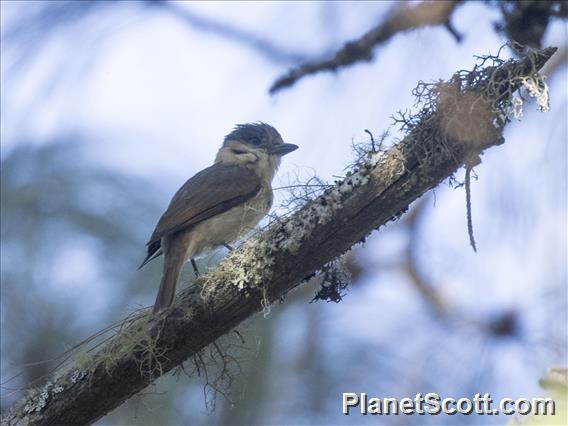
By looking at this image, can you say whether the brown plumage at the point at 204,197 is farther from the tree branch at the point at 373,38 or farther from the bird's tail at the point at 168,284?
the tree branch at the point at 373,38

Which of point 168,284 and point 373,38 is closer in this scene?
point 373,38

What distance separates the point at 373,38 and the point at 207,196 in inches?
65.1

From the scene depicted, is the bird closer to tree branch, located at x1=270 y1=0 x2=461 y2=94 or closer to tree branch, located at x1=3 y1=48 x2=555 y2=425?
tree branch, located at x1=3 y1=48 x2=555 y2=425

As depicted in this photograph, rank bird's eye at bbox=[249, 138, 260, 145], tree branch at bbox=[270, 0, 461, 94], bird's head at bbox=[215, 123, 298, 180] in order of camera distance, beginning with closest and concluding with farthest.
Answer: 1. tree branch at bbox=[270, 0, 461, 94]
2. bird's head at bbox=[215, 123, 298, 180]
3. bird's eye at bbox=[249, 138, 260, 145]

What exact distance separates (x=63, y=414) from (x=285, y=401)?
1664 mm

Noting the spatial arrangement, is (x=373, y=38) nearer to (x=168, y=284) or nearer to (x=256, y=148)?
(x=168, y=284)

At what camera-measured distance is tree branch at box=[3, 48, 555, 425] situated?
10.6ft

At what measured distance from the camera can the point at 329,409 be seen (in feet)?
17.1

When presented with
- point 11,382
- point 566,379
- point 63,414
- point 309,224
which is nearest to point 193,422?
point 11,382

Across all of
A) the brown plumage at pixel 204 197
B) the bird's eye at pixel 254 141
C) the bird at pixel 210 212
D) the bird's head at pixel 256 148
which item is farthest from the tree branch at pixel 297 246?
the bird's eye at pixel 254 141

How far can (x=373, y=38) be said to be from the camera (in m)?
3.66

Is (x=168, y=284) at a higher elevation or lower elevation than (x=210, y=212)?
lower

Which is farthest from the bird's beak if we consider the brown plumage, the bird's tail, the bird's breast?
the bird's tail

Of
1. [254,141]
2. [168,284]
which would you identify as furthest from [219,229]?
[254,141]
